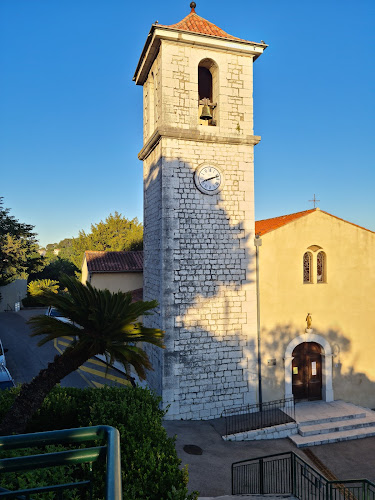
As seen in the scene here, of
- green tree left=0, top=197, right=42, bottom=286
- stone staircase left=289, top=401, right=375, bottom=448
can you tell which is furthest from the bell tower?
green tree left=0, top=197, right=42, bottom=286

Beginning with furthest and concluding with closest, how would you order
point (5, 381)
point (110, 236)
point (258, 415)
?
point (110, 236) → point (5, 381) → point (258, 415)

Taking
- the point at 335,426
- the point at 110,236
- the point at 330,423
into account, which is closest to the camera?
the point at 335,426

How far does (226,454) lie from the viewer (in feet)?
37.1

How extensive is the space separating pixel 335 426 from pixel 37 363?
15827 millimetres

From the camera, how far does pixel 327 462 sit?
11.4m

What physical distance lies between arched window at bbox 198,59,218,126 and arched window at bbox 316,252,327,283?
709 centimetres

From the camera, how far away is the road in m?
18.3

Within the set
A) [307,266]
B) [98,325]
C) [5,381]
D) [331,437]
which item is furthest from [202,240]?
[5,381]

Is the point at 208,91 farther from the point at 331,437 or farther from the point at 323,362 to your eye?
the point at 331,437

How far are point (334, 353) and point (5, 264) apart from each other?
102 feet

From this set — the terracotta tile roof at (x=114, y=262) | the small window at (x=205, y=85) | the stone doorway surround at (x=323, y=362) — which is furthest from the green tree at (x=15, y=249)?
the stone doorway surround at (x=323, y=362)

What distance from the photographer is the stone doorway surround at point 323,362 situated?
48.0 feet

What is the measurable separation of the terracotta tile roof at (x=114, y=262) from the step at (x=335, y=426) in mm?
13827

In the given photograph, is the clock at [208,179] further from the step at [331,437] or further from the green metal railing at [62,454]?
the green metal railing at [62,454]
